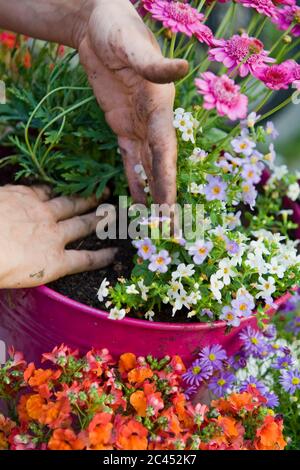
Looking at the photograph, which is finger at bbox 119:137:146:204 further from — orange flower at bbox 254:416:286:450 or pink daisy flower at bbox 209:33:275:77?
orange flower at bbox 254:416:286:450

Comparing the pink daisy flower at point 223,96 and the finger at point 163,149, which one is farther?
the finger at point 163,149

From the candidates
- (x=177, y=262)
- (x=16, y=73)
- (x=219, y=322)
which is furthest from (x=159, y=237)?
(x=16, y=73)

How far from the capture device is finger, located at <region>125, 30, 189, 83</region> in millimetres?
925

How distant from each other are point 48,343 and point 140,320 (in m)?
0.21

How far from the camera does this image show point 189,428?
3.52ft

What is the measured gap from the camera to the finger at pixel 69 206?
1.36 m

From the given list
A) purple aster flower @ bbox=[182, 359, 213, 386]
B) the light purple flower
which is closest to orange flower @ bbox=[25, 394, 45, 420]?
purple aster flower @ bbox=[182, 359, 213, 386]

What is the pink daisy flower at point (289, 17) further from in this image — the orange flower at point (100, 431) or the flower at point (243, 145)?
the orange flower at point (100, 431)

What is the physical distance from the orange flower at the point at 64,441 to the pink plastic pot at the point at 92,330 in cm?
23

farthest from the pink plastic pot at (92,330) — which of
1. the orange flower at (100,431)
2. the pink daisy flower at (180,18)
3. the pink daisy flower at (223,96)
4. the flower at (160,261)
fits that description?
the pink daisy flower at (180,18)

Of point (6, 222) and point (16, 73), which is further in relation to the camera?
point (16, 73)

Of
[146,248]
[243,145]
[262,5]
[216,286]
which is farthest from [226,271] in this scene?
[262,5]

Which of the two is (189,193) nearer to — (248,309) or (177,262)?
(177,262)

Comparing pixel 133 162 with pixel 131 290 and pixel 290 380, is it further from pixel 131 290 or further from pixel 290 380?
pixel 290 380
